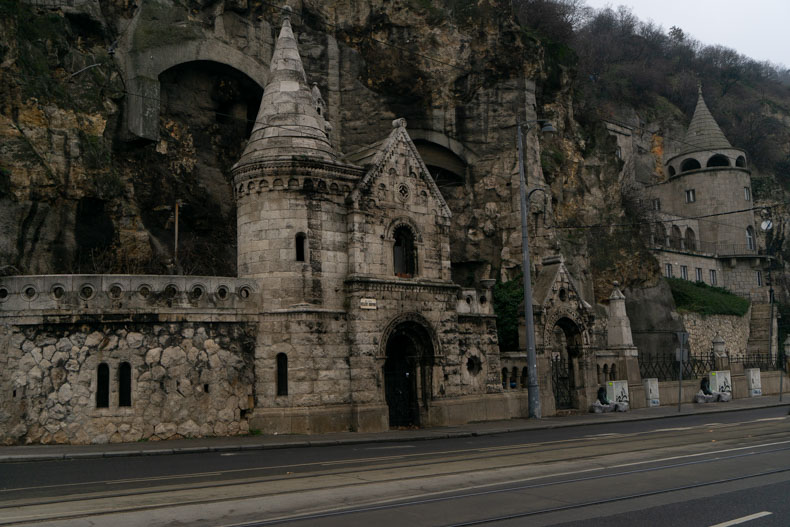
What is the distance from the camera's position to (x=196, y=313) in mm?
19938

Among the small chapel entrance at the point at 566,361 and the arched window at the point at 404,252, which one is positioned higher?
the arched window at the point at 404,252

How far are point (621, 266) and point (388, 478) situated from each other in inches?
1494

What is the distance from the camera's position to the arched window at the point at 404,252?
24.0m

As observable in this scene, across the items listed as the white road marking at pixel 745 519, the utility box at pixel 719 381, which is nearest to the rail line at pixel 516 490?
the white road marking at pixel 745 519

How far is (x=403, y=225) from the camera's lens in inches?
939

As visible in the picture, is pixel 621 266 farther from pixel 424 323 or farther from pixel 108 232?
pixel 108 232

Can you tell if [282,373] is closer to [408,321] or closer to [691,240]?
[408,321]

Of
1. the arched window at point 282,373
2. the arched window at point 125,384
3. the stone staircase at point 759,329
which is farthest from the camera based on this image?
the stone staircase at point 759,329

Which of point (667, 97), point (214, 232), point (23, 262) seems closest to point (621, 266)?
point (214, 232)

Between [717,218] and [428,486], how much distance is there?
2290 inches

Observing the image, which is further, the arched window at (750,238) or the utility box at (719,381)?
the arched window at (750,238)

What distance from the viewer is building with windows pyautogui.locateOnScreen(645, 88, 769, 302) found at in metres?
61.0

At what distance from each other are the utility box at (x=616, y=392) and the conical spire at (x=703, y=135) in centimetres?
4039

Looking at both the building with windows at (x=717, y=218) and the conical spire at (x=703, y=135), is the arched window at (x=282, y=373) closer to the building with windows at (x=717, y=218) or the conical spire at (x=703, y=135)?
the building with windows at (x=717, y=218)
